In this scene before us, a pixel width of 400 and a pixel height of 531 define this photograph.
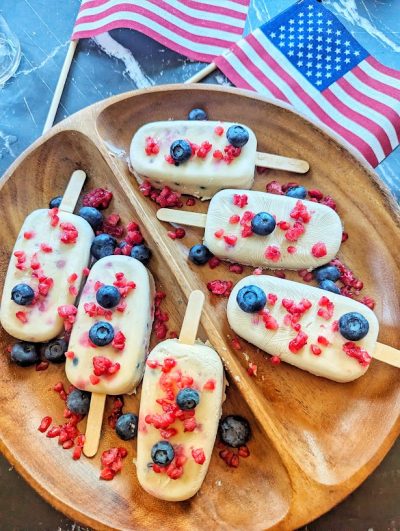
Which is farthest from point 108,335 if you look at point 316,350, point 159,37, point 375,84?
point 375,84

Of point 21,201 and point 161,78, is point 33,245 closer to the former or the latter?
point 21,201

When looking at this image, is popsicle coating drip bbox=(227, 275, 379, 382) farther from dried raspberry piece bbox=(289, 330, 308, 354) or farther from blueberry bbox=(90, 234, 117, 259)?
blueberry bbox=(90, 234, 117, 259)

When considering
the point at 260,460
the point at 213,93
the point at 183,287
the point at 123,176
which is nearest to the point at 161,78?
the point at 213,93

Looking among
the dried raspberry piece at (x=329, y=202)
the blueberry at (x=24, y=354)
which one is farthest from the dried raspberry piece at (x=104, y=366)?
the dried raspberry piece at (x=329, y=202)

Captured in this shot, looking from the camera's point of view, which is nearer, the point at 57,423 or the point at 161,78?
the point at 57,423

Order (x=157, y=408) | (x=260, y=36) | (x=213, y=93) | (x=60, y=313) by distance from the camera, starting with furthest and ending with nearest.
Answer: (x=260, y=36), (x=213, y=93), (x=60, y=313), (x=157, y=408)

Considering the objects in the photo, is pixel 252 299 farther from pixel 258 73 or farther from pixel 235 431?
pixel 258 73
